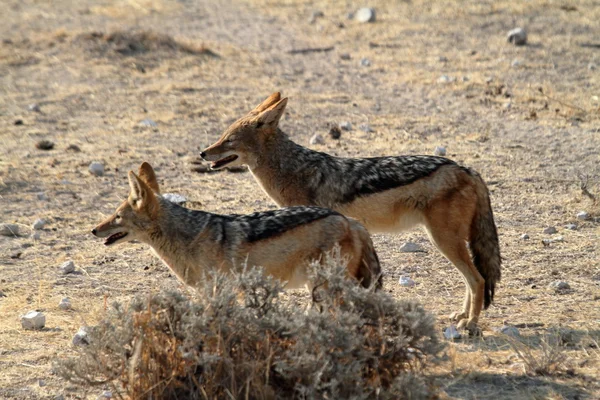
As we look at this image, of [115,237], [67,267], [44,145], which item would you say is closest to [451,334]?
[115,237]

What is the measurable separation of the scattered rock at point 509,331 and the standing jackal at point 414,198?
0.21m

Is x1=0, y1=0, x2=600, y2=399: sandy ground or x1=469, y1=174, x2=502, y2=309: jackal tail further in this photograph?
x1=469, y1=174, x2=502, y2=309: jackal tail

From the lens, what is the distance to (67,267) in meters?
8.56

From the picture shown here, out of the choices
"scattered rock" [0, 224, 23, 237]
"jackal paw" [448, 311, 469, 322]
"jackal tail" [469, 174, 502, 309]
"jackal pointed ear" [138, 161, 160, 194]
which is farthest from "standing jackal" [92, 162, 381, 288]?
"scattered rock" [0, 224, 23, 237]

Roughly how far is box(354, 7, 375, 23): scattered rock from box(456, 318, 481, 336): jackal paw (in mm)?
12066

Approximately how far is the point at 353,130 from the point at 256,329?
7.69m

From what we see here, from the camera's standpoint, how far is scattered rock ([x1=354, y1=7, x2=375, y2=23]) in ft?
60.2

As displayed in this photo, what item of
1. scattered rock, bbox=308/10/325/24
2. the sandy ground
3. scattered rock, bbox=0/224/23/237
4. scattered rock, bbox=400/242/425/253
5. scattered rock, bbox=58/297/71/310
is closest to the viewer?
the sandy ground

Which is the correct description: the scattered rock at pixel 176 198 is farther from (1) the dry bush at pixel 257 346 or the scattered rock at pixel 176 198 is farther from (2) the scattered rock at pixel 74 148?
(1) the dry bush at pixel 257 346

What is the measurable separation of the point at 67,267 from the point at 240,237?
8.50ft

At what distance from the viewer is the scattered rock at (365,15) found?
18.4 meters

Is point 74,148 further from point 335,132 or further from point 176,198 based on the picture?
point 335,132

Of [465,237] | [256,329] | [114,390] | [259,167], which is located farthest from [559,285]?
[114,390]

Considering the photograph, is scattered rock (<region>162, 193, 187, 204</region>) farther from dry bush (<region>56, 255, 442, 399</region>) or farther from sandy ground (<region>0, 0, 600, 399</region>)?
dry bush (<region>56, 255, 442, 399</region>)
